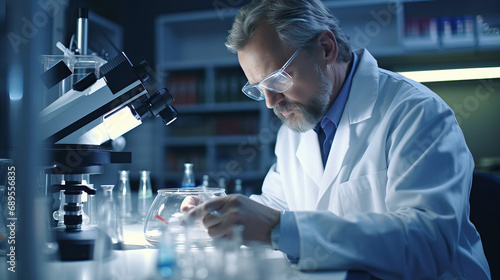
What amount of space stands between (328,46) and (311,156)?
0.42 metres

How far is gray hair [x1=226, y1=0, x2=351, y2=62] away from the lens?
1342 millimetres

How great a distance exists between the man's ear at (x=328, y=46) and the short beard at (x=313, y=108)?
0.19ft

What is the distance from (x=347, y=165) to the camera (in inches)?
52.5

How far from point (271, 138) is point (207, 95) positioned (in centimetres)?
74

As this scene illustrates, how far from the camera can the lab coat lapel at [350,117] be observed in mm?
1350

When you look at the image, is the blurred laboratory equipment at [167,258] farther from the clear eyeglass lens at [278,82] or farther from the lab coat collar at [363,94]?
the lab coat collar at [363,94]

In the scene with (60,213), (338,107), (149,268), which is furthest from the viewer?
(338,107)

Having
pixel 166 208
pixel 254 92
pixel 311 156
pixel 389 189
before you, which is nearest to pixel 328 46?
pixel 254 92

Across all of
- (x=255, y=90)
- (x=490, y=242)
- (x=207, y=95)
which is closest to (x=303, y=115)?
(x=255, y=90)

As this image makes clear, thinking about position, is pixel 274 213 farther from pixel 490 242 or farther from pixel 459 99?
pixel 459 99

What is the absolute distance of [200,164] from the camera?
12.5ft

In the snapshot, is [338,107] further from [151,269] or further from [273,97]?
[151,269]

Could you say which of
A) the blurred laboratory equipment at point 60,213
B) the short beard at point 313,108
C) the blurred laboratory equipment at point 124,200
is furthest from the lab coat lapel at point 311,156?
the blurred laboratory equipment at point 60,213

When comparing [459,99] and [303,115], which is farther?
[459,99]
